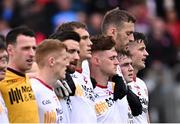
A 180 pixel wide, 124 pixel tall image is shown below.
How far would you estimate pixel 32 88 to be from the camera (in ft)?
35.4

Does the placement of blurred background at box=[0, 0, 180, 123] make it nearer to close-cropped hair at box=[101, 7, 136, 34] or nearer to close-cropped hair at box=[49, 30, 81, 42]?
close-cropped hair at box=[101, 7, 136, 34]

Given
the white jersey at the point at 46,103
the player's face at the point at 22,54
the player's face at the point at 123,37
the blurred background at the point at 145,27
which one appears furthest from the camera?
the blurred background at the point at 145,27

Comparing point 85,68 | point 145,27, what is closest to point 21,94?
point 85,68

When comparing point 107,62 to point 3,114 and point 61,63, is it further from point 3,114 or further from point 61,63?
→ point 3,114

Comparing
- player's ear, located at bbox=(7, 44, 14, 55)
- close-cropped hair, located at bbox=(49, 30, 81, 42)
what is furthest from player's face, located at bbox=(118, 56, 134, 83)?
player's ear, located at bbox=(7, 44, 14, 55)

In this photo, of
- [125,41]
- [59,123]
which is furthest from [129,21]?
[59,123]

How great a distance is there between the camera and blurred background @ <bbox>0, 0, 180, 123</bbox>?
64.1ft

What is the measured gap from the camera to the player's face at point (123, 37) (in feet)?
40.9

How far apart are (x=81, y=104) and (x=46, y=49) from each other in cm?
93

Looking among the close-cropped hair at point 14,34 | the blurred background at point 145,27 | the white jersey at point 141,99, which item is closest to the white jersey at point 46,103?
the close-cropped hair at point 14,34

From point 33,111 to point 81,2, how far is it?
36.0 ft

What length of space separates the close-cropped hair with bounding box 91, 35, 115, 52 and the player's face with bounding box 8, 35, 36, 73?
113 centimetres

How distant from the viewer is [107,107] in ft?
39.1

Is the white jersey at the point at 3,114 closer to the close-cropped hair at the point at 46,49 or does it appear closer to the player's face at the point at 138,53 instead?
the close-cropped hair at the point at 46,49
